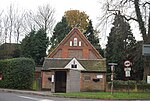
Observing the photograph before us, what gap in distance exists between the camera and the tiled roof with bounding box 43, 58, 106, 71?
49688 millimetres

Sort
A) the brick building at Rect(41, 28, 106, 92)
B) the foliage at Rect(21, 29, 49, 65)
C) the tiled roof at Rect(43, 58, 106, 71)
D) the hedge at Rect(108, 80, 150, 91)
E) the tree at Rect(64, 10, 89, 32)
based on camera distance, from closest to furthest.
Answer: the brick building at Rect(41, 28, 106, 92), the hedge at Rect(108, 80, 150, 91), the tiled roof at Rect(43, 58, 106, 71), the foliage at Rect(21, 29, 49, 65), the tree at Rect(64, 10, 89, 32)

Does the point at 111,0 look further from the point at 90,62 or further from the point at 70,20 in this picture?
the point at 70,20

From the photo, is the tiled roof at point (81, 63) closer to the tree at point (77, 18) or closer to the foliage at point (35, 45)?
the foliage at point (35, 45)

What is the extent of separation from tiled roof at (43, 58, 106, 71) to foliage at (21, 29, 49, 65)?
16308mm

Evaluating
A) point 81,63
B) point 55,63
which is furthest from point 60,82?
point 81,63

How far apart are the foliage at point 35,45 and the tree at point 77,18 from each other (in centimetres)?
1218

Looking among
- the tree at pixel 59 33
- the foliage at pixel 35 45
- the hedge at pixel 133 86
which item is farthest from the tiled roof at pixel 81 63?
the tree at pixel 59 33

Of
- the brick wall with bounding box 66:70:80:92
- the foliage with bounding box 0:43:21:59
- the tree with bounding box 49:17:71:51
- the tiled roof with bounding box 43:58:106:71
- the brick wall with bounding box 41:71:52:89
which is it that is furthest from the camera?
the tree with bounding box 49:17:71:51

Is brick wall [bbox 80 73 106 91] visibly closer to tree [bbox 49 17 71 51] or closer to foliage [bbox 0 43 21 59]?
foliage [bbox 0 43 21 59]

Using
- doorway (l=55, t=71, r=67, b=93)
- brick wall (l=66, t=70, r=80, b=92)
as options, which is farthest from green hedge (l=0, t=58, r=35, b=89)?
brick wall (l=66, t=70, r=80, b=92)

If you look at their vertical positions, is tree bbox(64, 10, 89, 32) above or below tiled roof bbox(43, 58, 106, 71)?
above

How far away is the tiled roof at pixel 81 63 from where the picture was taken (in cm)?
4969

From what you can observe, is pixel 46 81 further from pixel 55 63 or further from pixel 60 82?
pixel 60 82

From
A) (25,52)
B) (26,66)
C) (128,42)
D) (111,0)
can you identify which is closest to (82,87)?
(26,66)
